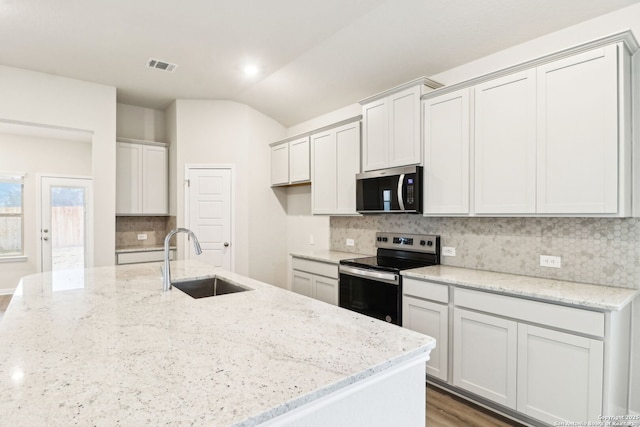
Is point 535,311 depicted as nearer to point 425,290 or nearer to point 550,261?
point 550,261

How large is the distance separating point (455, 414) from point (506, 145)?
189 cm

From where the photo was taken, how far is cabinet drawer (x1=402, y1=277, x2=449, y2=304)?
8.29 ft

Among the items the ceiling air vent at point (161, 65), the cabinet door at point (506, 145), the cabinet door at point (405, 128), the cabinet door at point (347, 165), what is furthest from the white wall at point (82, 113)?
the cabinet door at point (506, 145)

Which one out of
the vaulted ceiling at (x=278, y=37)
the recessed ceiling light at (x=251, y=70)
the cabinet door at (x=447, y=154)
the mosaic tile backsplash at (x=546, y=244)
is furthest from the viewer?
the recessed ceiling light at (x=251, y=70)

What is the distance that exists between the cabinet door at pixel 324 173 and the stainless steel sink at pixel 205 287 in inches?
70.6

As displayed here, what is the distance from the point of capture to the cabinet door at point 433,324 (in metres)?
2.53

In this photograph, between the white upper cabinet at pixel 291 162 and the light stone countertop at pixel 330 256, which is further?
the white upper cabinet at pixel 291 162

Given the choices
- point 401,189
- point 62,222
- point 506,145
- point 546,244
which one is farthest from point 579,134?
point 62,222

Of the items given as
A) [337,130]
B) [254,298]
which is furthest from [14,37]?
[254,298]

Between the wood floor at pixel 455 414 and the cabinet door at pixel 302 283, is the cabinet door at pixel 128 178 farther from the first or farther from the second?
the wood floor at pixel 455 414

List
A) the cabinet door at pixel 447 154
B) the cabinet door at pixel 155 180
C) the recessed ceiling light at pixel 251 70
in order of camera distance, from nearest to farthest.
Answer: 1. the cabinet door at pixel 447 154
2. the recessed ceiling light at pixel 251 70
3. the cabinet door at pixel 155 180

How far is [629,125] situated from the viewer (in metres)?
2.08

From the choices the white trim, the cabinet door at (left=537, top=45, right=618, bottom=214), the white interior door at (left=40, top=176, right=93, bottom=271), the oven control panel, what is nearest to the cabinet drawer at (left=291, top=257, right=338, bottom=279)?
the oven control panel

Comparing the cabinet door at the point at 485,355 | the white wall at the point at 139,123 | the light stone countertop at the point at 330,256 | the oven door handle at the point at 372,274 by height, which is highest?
the white wall at the point at 139,123
